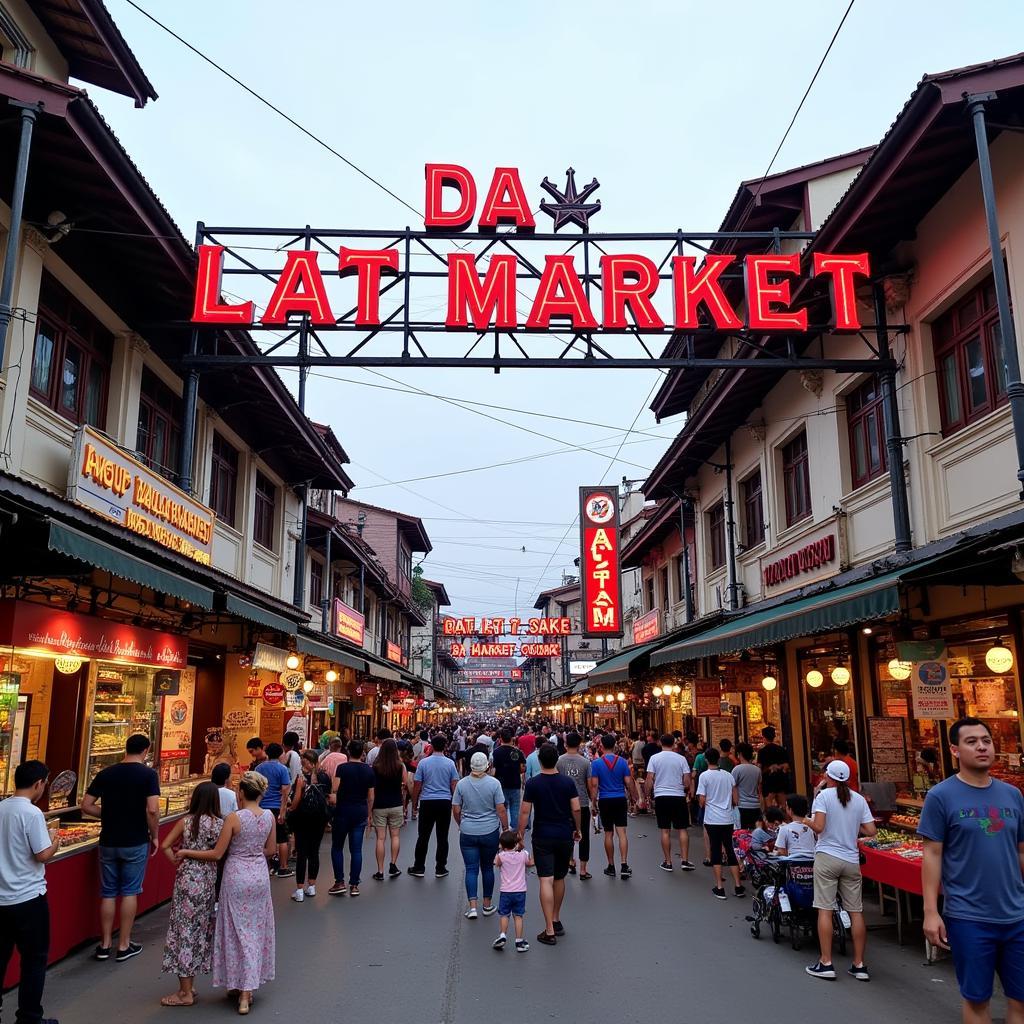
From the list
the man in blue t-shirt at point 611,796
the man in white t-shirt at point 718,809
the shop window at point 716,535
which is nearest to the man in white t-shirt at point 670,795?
the man in blue t-shirt at point 611,796

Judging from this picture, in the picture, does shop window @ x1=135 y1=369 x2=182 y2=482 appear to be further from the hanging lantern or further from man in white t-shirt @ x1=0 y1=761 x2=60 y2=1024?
the hanging lantern

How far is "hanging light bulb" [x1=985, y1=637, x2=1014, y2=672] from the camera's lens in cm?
967

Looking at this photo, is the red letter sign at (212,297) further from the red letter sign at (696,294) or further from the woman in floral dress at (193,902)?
the woman in floral dress at (193,902)

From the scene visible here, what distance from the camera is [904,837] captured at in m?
9.41

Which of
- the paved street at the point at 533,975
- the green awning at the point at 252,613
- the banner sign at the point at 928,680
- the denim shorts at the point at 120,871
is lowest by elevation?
the paved street at the point at 533,975

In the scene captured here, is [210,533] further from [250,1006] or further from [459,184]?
[250,1006]

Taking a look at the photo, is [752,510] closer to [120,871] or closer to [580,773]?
[580,773]

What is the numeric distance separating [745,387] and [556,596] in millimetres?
58268

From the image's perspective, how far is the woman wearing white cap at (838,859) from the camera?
7.45m

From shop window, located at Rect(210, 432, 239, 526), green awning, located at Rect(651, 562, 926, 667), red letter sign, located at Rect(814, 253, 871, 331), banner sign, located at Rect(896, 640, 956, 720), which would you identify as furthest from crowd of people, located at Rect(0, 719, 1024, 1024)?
shop window, located at Rect(210, 432, 239, 526)

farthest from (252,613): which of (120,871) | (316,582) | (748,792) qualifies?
(316,582)

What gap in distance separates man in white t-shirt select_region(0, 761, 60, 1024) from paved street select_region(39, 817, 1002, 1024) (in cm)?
57

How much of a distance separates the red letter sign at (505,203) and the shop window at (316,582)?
14.4 metres

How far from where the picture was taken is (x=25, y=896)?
6035 millimetres
